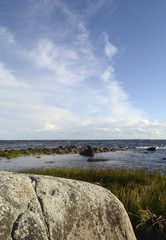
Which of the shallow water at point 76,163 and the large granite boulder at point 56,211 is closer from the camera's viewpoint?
the large granite boulder at point 56,211

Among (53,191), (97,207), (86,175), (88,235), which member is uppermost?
(53,191)

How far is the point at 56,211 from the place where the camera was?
2.51m

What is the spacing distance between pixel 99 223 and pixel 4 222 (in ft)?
4.55

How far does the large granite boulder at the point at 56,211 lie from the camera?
2.15 m

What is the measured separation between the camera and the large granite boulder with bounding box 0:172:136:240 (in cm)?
215

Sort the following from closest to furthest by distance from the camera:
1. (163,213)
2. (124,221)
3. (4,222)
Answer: (4,222), (124,221), (163,213)

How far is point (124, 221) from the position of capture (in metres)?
3.11

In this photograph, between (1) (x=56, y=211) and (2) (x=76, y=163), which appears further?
(2) (x=76, y=163)

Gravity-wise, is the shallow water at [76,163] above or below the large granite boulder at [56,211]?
below

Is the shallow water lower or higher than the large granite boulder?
lower

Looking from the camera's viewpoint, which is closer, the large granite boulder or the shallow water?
the large granite boulder

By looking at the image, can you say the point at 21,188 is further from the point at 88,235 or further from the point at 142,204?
the point at 142,204

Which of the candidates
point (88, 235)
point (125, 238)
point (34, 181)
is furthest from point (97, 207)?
point (34, 181)

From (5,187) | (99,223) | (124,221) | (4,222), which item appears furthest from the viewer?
(124,221)
